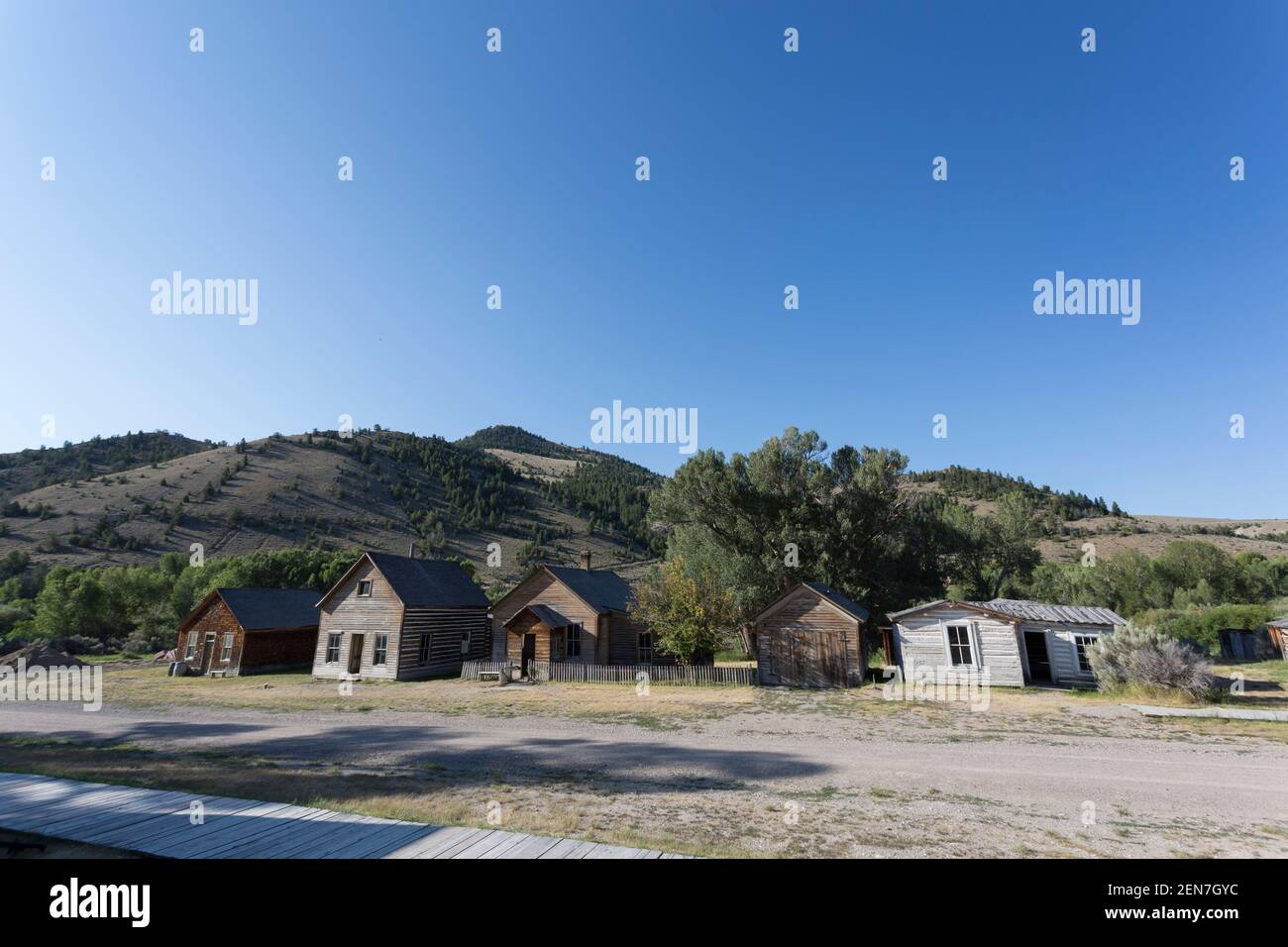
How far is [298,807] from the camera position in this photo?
8492 millimetres

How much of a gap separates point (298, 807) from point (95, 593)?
6177 centimetres

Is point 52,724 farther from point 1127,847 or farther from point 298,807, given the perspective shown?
point 1127,847

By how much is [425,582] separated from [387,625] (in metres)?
3.84

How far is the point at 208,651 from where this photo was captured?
1497 inches

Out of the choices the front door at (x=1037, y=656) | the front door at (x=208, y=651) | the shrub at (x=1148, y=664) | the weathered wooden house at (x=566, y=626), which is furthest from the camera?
the front door at (x=208, y=651)

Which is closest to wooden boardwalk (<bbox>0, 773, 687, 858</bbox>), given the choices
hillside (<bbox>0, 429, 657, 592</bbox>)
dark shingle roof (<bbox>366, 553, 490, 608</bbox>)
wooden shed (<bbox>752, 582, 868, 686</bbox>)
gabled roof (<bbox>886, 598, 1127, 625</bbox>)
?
wooden shed (<bbox>752, 582, 868, 686</bbox>)

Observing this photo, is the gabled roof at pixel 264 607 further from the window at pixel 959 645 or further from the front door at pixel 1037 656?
the front door at pixel 1037 656

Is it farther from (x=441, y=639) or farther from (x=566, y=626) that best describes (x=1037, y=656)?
(x=441, y=639)

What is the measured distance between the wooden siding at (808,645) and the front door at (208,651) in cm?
3546

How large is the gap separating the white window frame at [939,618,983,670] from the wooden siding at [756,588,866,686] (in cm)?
390

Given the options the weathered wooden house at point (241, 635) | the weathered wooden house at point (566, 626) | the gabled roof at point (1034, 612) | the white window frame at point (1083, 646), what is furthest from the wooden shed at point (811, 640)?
the weathered wooden house at point (241, 635)

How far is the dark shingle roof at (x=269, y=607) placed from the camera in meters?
38.4

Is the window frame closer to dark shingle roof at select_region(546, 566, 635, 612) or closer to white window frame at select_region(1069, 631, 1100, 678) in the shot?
white window frame at select_region(1069, 631, 1100, 678)
